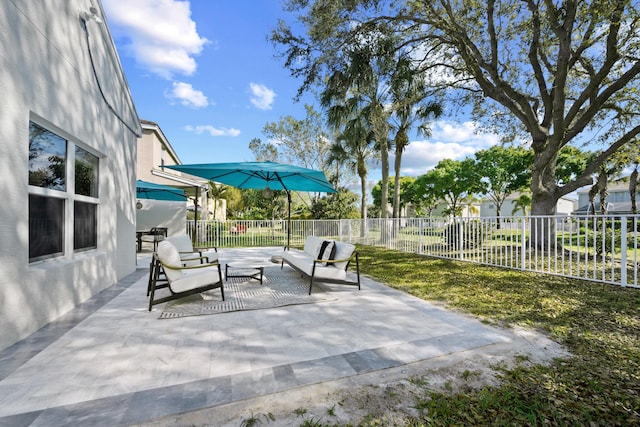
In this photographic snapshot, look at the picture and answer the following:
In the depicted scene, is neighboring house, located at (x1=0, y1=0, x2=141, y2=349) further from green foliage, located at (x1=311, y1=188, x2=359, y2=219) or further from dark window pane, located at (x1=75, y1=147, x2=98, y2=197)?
green foliage, located at (x1=311, y1=188, x2=359, y2=219)

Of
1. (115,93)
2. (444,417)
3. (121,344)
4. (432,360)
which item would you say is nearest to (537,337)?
(432,360)

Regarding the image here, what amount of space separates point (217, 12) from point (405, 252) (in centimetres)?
1005

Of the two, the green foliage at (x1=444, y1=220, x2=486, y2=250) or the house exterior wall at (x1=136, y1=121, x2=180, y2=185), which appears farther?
the house exterior wall at (x1=136, y1=121, x2=180, y2=185)

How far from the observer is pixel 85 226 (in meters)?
4.88

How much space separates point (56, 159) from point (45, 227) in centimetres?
98

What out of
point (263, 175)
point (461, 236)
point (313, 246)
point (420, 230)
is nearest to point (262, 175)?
point (263, 175)

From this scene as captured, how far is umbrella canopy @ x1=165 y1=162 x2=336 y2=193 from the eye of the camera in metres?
6.65

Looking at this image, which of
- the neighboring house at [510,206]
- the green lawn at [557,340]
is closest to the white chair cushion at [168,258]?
the green lawn at [557,340]

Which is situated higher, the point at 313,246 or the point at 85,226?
the point at 85,226

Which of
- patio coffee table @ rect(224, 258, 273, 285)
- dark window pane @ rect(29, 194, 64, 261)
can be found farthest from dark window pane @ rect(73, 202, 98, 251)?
patio coffee table @ rect(224, 258, 273, 285)

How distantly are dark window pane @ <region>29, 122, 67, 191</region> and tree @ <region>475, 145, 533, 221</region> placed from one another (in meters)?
28.9

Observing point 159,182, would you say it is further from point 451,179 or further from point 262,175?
point 451,179

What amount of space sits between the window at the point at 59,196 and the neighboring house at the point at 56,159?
0.6 inches

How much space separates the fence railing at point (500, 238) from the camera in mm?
5895
